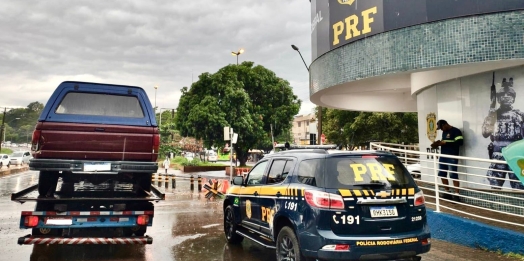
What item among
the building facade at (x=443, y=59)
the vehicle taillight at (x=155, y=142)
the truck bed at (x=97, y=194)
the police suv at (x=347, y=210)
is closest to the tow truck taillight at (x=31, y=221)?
the truck bed at (x=97, y=194)

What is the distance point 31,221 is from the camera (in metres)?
5.74

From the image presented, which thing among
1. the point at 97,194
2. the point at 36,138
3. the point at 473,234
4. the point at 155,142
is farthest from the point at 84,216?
the point at 473,234

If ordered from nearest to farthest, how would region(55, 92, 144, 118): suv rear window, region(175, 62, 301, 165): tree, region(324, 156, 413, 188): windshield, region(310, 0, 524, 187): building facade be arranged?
region(324, 156, 413, 188): windshield, region(55, 92, 144, 118): suv rear window, region(310, 0, 524, 187): building facade, region(175, 62, 301, 165): tree

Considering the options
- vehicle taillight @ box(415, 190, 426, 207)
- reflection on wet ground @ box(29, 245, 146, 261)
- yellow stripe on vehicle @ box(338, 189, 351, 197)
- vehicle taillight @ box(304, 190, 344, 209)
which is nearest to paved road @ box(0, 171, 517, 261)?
reflection on wet ground @ box(29, 245, 146, 261)

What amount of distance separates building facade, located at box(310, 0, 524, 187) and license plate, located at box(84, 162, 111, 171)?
6.23 m

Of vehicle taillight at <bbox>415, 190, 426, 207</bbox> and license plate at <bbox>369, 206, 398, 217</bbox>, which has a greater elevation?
vehicle taillight at <bbox>415, 190, 426, 207</bbox>

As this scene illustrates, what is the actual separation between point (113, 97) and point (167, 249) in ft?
9.59

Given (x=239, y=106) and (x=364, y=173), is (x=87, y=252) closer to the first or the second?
(x=364, y=173)

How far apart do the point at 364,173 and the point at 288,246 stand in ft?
4.55

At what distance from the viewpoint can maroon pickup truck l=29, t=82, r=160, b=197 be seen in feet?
19.5

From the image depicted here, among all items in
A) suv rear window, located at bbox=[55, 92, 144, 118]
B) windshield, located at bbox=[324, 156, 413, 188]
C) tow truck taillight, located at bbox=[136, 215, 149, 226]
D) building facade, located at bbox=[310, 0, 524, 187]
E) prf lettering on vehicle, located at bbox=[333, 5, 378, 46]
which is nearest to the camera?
windshield, located at bbox=[324, 156, 413, 188]

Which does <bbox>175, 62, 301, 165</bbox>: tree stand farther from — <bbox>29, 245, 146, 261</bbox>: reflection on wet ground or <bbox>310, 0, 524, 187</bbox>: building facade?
<bbox>29, 245, 146, 261</bbox>: reflection on wet ground

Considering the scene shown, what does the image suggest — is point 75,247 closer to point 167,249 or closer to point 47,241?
point 47,241

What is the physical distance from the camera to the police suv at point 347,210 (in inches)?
173
